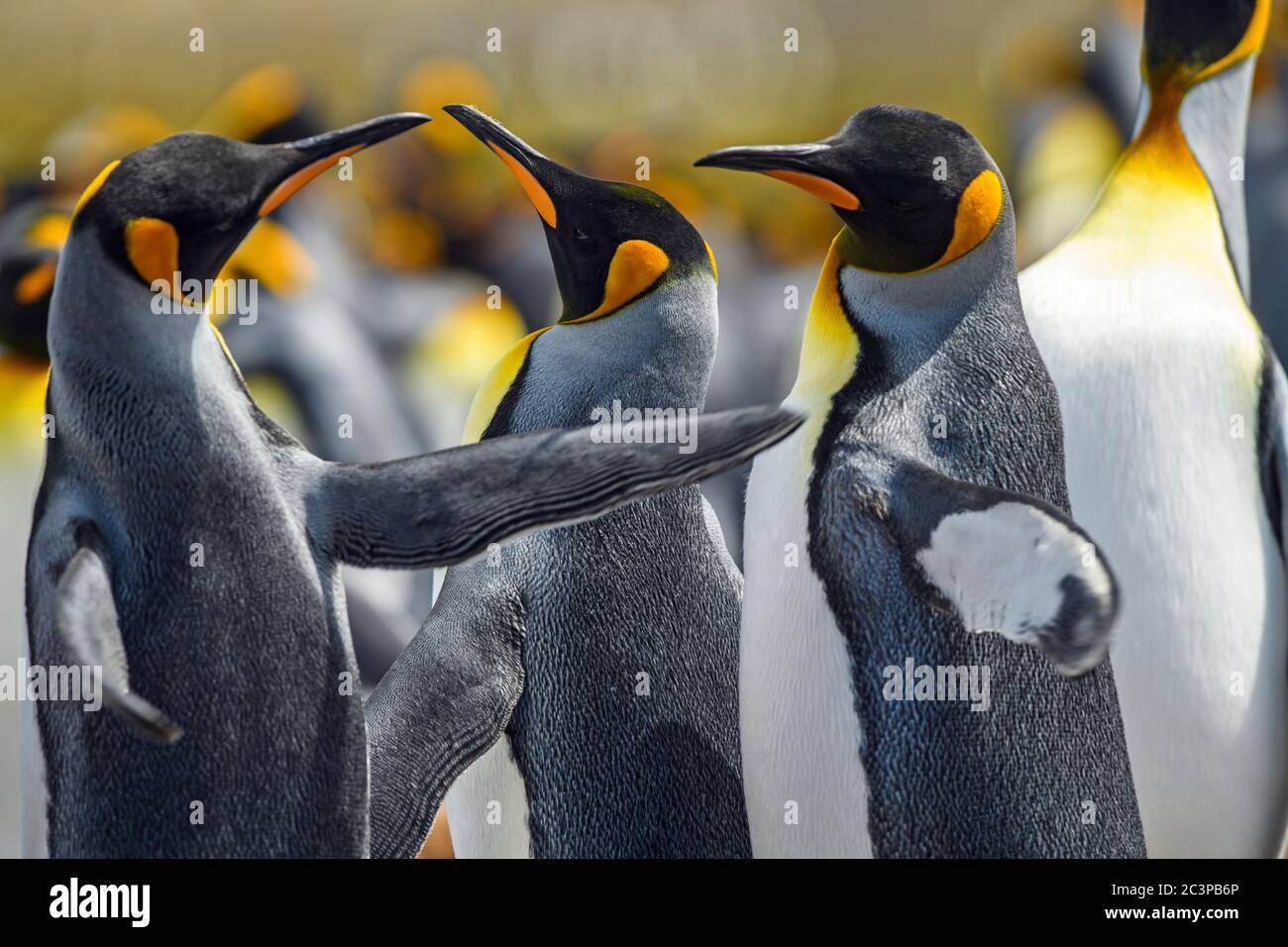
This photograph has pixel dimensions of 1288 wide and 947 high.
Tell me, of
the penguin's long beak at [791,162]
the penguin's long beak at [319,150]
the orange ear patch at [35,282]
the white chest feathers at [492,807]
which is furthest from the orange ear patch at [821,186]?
the orange ear patch at [35,282]

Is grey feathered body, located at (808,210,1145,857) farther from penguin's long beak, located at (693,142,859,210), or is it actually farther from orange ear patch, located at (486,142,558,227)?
orange ear patch, located at (486,142,558,227)

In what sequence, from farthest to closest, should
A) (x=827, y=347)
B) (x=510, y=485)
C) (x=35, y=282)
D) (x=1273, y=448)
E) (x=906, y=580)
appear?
(x=35, y=282) → (x=1273, y=448) → (x=827, y=347) → (x=906, y=580) → (x=510, y=485)

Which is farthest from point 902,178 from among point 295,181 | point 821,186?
point 295,181

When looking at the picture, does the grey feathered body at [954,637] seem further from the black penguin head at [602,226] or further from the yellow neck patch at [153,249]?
the yellow neck patch at [153,249]

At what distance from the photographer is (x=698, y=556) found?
4.27ft

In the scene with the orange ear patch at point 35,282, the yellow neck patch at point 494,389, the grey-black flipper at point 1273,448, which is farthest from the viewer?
the orange ear patch at point 35,282

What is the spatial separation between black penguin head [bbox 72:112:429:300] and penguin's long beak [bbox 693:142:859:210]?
0.32 meters

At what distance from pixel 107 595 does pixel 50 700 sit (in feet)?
0.36

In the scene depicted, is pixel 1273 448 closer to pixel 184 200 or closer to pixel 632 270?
pixel 632 270

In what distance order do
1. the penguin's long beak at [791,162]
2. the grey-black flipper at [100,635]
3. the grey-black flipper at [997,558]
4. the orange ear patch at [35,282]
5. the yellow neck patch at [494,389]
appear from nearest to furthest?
the grey-black flipper at [100,635] → the grey-black flipper at [997,558] → the penguin's long beak at [791,162] → the yellow neck patch at [494,389] → the orange ear patch at [35,282]

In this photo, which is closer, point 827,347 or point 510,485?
point 510,485

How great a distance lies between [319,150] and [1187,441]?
904mm

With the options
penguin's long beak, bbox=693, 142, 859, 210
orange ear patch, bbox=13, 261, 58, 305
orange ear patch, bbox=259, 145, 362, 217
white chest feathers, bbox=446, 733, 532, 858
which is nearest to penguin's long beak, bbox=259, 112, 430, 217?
orange ear patch, bbox=259, 145, 362, 217

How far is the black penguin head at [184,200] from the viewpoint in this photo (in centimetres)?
98
